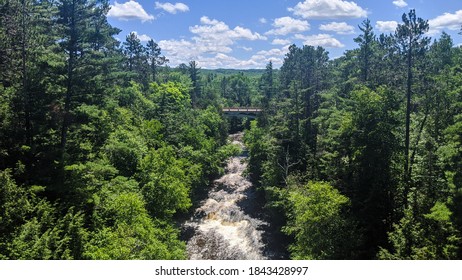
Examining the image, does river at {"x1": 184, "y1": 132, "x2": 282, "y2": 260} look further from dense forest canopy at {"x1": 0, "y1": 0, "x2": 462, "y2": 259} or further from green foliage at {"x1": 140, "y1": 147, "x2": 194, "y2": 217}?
green foliage at {"x1": 140, "y1": 147, "x2": 194, "y2": 217}

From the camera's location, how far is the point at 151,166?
2641cm

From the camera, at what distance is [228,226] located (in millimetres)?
32094

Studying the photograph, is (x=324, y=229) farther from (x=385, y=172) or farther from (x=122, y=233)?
(x=122, y=233)

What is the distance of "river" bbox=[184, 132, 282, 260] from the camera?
26938mm

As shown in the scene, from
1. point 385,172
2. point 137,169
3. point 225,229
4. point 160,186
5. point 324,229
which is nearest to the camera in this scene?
point 324,229

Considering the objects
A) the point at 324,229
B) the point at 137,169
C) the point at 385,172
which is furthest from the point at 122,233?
the point at 385,172

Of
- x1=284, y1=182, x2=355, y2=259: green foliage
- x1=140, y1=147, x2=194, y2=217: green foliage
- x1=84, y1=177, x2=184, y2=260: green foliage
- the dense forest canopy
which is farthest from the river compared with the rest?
x1=284, y1=182, x2=355, y2=259: green foliage

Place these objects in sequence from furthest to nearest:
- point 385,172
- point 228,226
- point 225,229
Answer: point 228,226, point 225,229, point 385,172

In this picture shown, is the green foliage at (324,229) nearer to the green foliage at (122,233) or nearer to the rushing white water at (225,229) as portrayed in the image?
the rushing white water at (225,229)

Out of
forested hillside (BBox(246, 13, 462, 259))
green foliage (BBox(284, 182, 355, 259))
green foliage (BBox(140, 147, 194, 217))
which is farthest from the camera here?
green foliage (BBox(140, 147, 194, 217))

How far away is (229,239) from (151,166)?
9.16m

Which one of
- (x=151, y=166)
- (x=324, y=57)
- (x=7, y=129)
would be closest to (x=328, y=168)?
(x=151, y=166)

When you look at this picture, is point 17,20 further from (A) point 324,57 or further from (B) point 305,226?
(A) point 324,57

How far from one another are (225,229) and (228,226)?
77 centimetres
